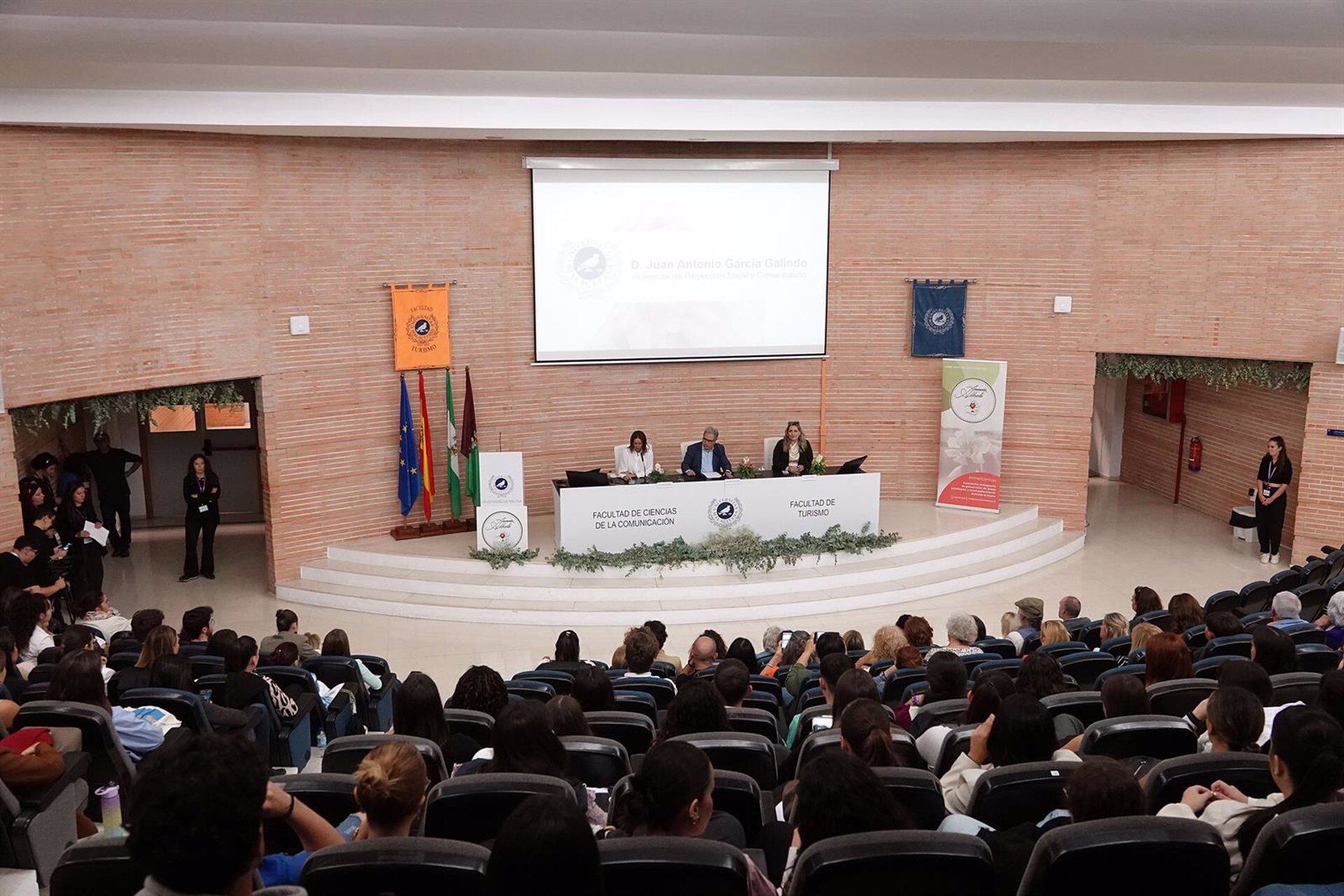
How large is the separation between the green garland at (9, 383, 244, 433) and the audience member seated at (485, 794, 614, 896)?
31.3 ft

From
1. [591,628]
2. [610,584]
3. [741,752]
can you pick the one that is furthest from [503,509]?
[741,752]

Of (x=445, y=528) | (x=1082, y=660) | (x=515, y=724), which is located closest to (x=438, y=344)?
(x=445, y=528)

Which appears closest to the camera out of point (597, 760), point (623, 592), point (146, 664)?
point (597, 760)

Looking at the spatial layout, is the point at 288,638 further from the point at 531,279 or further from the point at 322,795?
the point at 531,279

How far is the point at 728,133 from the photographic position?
462 inches

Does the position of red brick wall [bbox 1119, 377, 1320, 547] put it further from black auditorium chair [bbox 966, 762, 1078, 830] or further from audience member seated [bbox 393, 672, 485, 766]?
audience member seated [bbox 393, 672, 485, 766]

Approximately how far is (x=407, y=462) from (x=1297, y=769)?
10.4 m

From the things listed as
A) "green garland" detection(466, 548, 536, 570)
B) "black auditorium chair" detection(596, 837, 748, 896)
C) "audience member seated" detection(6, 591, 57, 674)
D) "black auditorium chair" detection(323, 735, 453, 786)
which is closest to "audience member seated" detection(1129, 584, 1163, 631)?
"green garland" detection(466, 548, 536, 570)

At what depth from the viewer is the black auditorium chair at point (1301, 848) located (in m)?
2.89

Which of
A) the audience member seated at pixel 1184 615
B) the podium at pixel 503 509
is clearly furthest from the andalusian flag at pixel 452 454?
the audience member seated at pixel 1184 615

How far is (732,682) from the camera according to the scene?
19.0ft

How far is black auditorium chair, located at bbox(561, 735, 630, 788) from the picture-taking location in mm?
4371

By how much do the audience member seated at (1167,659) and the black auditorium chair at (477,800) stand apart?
3.62 m

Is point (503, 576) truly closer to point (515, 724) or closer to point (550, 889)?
point (515, 724)
